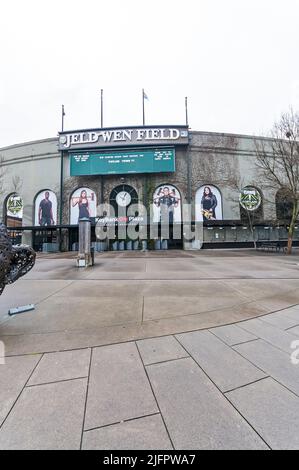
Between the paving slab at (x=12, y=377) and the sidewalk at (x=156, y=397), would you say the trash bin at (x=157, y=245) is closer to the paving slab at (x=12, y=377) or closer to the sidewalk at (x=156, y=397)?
the sidewalk at (x=156, y=397)

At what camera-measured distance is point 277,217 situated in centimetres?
3003

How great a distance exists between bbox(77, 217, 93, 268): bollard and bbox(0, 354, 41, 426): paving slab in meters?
9.60

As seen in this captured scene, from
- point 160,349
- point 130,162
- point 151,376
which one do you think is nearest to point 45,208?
point 130,162

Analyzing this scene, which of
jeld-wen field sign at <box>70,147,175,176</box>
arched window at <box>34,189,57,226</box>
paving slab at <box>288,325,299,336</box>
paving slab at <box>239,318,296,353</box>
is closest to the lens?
paving slab at <box>239,318,296,353</box>

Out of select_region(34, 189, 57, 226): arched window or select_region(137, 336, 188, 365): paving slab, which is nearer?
select_region(137, 336, 188, 365): paving slab

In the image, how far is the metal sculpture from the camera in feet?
12.1

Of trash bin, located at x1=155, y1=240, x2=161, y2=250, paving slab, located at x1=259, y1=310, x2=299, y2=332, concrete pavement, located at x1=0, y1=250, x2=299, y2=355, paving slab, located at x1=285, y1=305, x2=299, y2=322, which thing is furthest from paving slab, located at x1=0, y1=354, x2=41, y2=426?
trash bin, located at x1=155, y1=240, x2=161, y2=250

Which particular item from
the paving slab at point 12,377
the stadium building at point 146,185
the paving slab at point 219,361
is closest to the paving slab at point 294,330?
the paving slab at point 219,361

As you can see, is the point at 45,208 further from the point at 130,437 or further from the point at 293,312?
the point at 130,437

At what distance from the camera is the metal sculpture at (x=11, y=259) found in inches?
145

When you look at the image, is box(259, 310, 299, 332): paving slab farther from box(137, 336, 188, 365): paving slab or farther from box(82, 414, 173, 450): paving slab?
box(82, 414, 173, 450): paving slab

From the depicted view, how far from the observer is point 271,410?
194 cm
